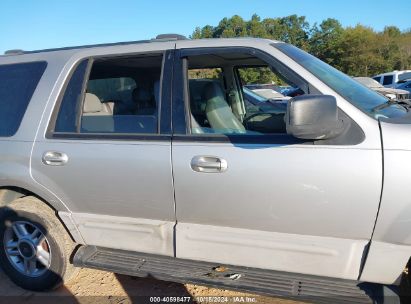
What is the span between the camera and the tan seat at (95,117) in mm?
2939

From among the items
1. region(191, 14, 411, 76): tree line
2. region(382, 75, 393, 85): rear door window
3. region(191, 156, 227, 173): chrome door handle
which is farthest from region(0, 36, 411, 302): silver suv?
region(191, 14, 411, 76): tree line

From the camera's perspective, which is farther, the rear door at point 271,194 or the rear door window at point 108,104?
the rear door window at point 108,104

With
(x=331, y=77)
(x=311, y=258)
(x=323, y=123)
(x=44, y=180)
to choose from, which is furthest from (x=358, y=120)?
(x=44, y=180)

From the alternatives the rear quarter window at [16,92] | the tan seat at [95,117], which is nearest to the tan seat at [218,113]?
the tan seat at [95,117]

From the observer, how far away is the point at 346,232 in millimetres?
2344

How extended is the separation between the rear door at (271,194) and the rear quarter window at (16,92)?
1.30 m

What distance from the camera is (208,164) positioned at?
251 cm

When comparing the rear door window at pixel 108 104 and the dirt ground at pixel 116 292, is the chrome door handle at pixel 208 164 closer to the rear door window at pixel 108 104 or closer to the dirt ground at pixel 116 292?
the rear door window at pixel 108 104

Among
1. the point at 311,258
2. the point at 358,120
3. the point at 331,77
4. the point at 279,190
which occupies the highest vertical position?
the point at 331,77

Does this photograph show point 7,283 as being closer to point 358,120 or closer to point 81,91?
point 81,91

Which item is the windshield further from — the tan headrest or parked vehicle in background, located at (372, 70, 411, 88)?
parked vehicle in background, located at (372, 70, 411, 88)

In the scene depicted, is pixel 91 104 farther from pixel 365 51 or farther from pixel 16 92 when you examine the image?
pixel 365 51

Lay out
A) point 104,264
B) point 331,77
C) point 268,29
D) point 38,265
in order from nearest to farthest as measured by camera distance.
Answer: point 331,77 < point 104,264 < point 38,265 < point 268,29

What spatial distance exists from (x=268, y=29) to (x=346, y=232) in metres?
78.8
